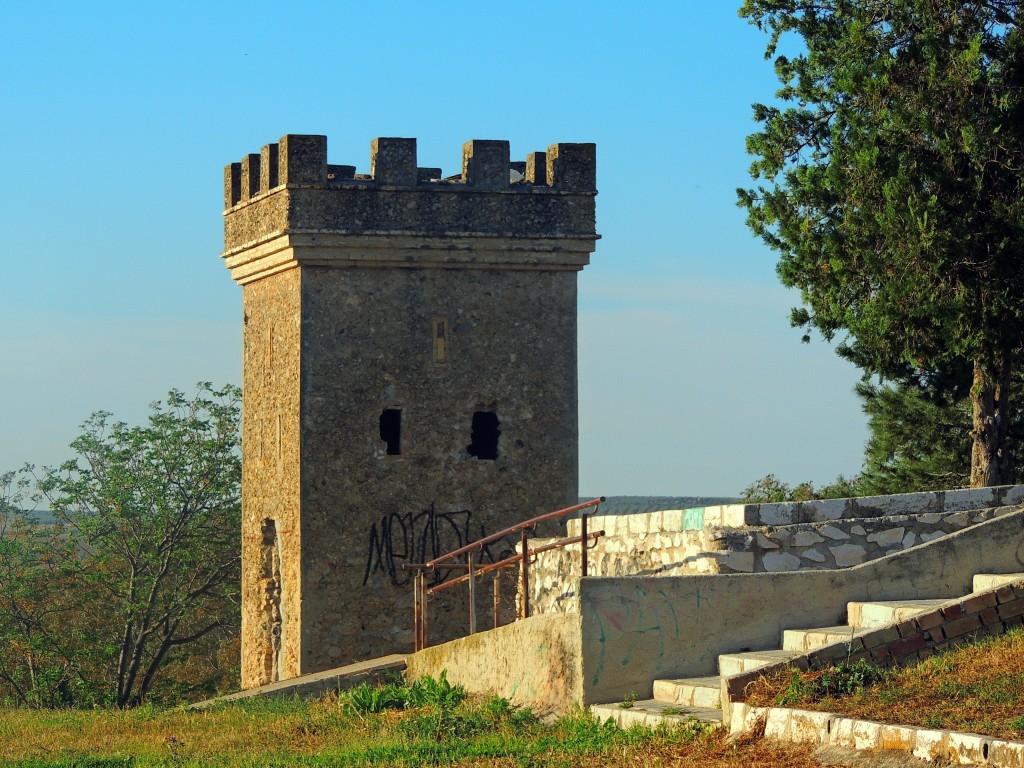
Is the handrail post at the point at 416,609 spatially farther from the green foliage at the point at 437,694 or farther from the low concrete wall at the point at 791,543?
the low concrete wall at the point at 791,543

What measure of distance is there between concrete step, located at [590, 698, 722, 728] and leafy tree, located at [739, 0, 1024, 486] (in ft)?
27.9

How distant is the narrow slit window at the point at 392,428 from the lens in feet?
65.7

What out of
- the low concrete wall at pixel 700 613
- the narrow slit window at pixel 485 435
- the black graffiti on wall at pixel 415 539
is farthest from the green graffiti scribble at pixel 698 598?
the narrow slit window at pixel 485 435

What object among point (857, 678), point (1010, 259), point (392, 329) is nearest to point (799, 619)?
point (857, 678)

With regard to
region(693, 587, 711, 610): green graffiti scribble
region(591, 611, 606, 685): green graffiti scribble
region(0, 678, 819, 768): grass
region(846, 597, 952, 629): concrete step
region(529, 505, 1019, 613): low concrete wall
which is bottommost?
region(0, 678, 819, 768): grass

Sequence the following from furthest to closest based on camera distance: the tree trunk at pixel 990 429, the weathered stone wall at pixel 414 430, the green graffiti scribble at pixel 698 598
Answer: the weathered stone wall at pixel 414 430 < the tree trunk at pixel 990 429 < the green graffiti scribble at pixel 698 598

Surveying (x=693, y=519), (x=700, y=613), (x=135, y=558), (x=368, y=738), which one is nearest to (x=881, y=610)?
(x=700, y=613)

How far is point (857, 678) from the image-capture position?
9914 millimetres

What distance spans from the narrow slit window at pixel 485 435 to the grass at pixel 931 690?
33.8ft

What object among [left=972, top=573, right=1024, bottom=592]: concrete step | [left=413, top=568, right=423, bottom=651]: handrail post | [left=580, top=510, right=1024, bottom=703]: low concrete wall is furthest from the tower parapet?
[left=972, top=573, right=1024, bottom=592]: concrete step

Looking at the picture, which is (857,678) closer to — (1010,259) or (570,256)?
(1010,259)

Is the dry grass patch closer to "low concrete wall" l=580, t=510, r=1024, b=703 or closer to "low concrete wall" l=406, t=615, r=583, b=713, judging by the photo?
"low concrete wall" l=406, t=615, r=583, b=713

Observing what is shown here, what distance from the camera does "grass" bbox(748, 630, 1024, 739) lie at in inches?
347

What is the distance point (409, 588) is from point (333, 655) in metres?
1.26
